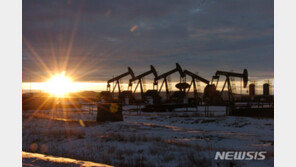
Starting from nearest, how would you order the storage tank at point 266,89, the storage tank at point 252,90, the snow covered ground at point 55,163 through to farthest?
the snow covered ground at point 55,163, the storage tank at point 266,89, the storage tank at point 252,90

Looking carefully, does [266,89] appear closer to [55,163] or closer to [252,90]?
[252,90]

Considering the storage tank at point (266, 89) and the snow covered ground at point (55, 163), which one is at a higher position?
the storage tank at point (266, 89)

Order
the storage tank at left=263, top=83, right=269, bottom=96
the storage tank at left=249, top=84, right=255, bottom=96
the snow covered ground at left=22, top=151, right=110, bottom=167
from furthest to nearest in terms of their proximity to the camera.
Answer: the storage tank at left=249, top=84, right=255, bottom=96
the storage tank at left=263, top=83, right=269, bottom=96
the snow covered ground at left=22, top=151, right=110, bottom=167

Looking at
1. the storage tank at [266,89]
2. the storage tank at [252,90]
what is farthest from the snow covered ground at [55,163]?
the storage tank at [252,90]

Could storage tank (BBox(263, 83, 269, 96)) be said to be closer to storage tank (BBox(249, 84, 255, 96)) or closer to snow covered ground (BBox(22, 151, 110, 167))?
storage tank (BBox(249, 84, 255, 96))

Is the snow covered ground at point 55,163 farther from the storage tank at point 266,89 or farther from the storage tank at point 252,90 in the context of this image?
the storage tank at point 252,90

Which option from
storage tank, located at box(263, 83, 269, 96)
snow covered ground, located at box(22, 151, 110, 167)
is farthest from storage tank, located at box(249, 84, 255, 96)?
snow covered ground, located at box(22, 151, 110, 167)

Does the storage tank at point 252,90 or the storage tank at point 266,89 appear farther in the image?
the storage tank at point 252,90

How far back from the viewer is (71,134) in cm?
1655

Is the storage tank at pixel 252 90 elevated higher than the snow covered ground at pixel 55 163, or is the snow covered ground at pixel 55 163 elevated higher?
the storage tank at pixel 252 90

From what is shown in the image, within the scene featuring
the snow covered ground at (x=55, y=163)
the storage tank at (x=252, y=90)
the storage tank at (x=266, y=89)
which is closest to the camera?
the snow covered ground at (x=55, y=163)

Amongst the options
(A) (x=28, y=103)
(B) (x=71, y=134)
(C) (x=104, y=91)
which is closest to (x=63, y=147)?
(B) (x=71, y=134)

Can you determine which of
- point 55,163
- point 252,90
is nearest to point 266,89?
point 252,90

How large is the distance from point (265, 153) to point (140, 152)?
4.72 metres
